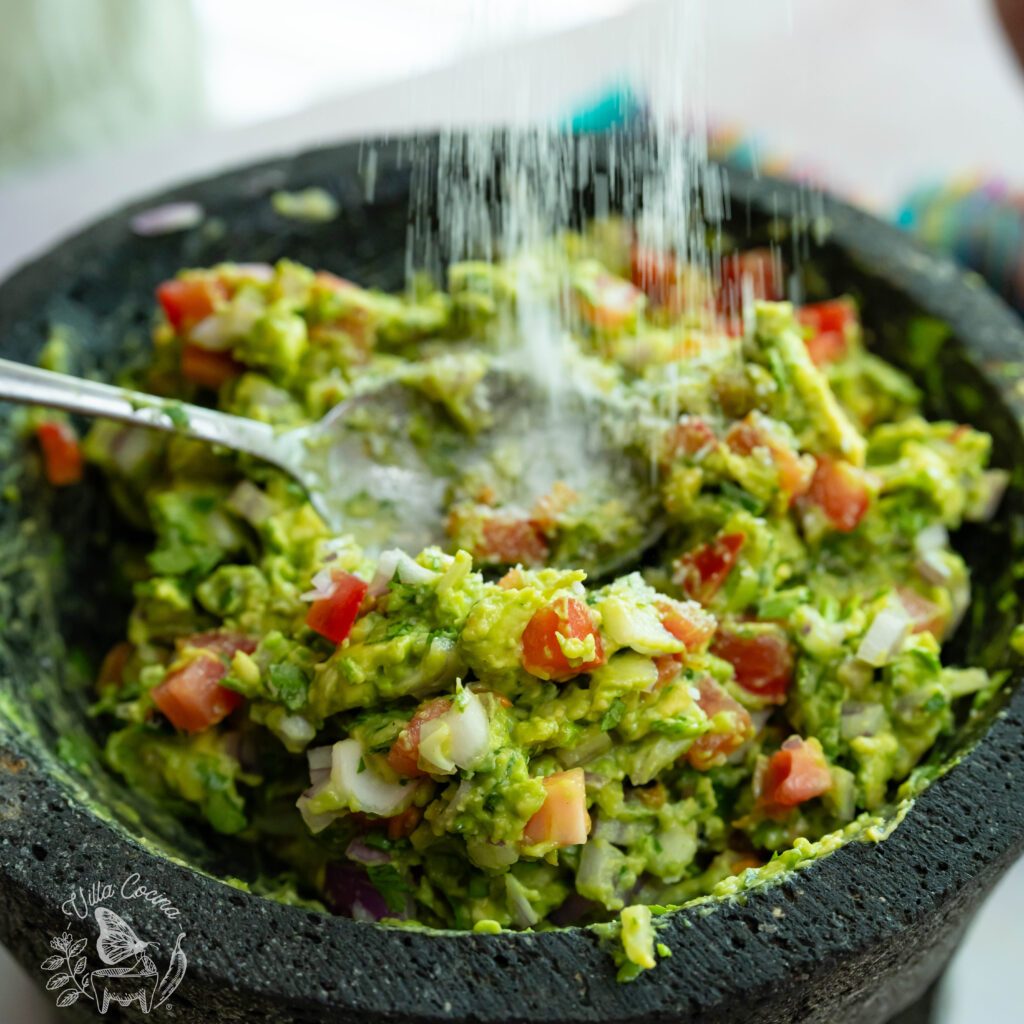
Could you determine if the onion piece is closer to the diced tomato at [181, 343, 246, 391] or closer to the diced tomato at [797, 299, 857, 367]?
the diced tomato at [797, 299, 857, 367]

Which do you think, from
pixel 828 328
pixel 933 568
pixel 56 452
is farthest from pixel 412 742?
pixel 828 328

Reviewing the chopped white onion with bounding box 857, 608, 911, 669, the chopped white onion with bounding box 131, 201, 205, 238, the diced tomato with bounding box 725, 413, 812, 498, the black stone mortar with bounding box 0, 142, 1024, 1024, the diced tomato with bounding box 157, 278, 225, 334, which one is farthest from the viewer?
the chopped white onion with bounding box 131, 201, 205, 238

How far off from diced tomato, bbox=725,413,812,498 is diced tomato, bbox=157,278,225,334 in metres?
0.97

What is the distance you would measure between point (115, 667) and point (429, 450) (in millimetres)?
661

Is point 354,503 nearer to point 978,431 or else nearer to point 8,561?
point 8,561

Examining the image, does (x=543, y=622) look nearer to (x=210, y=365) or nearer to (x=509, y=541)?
(x=509, y=541)

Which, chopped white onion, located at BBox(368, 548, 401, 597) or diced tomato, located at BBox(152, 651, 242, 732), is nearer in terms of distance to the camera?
chopped white onion, located at BBox(368, 548, 401, 597)

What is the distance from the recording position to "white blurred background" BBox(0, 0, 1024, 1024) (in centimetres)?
364

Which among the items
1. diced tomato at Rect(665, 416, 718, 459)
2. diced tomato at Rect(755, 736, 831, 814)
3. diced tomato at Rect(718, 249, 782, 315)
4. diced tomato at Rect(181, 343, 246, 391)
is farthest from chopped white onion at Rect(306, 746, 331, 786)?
diced tomato at Rect(718, 249, 782, 315)

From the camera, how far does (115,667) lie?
2.06 m

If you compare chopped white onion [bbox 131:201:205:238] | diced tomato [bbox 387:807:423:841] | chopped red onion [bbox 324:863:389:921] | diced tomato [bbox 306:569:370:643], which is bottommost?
chopped red onion [bbox 324:863:389:921]

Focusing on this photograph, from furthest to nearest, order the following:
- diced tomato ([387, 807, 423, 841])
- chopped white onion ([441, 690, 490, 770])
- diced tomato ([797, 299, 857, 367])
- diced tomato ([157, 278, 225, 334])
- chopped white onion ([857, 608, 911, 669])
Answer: diced tomato ([797, 299, 857, 367]), diced tomato ([157, 278, 225, 334]), chopped white onion ([857, 608, 911, 669]), diced tomato ([387, 807, 423, 841]), chopped white onion ([441, 690, 490, 770])

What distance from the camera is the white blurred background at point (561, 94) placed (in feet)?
12.0

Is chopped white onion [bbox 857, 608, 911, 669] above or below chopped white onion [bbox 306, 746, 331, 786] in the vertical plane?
above
